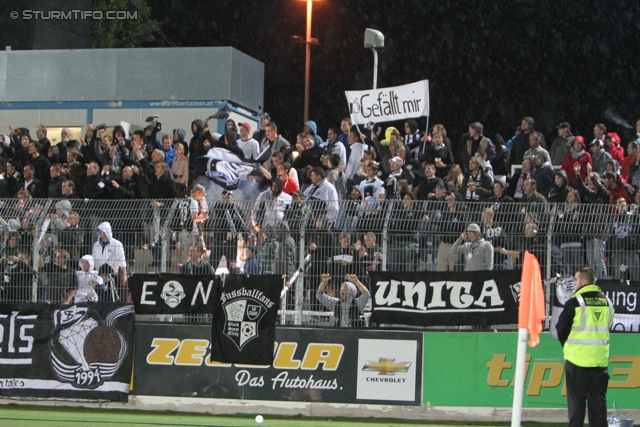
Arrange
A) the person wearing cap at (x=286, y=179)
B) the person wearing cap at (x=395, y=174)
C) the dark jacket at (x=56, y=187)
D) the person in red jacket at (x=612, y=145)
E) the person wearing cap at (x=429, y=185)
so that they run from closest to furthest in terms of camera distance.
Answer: the person wearing cap at (x=429, y=185) < the person wearing cap at (x=286, y=179) < the person wearing cap at (x=395, y=174) < the dark jacket at (x=56, y=187) < the person in red jacket at (x=612, y=145)

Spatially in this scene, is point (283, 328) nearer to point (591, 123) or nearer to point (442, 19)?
point (591, 123)

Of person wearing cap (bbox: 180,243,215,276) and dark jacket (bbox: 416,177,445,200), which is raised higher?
dark jacket (bbox: 416,177,445,200)

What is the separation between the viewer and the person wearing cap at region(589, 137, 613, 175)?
16375 mm

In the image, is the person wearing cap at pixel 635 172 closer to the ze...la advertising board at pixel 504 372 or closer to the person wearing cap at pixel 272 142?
the ze...la advertising board at pixel 504 372

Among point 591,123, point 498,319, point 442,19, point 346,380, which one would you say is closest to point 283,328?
point 346,380

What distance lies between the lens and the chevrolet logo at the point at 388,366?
13.2m

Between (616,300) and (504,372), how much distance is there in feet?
5.76

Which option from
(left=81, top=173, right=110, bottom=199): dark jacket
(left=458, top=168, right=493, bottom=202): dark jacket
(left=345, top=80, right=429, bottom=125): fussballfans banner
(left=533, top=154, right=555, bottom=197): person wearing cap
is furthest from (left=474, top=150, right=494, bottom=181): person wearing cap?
(left=81, top=173, right=110, bottom=199): dark jacket

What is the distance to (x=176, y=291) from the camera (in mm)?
13539

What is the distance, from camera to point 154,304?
13.6 metres

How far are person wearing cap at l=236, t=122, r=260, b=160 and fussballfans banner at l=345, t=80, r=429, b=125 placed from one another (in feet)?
6.54

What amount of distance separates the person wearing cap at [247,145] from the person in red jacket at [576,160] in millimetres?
5383

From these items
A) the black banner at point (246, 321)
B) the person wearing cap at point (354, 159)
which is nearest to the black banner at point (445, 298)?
the black banner at point (246, 321)

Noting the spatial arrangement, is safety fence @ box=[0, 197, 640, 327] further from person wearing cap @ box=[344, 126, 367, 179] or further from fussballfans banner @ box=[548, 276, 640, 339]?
person wearing cap @ box=[344, 126, 367, 179]
